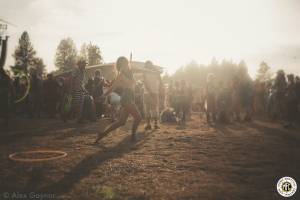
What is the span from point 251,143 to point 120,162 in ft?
14.0

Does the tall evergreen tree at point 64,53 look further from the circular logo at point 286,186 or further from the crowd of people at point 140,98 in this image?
the circular logo at point 286,186

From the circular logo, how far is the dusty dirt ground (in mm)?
88

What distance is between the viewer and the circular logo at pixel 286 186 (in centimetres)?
418

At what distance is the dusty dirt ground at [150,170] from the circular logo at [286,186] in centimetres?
9

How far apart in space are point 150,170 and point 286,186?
2.11 meters

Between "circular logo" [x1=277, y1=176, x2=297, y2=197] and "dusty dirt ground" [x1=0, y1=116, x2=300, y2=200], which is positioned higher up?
"dusty dirt ground" [x1=0, y1=116, x2=300, y2=200]

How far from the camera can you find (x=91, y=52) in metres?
97.8

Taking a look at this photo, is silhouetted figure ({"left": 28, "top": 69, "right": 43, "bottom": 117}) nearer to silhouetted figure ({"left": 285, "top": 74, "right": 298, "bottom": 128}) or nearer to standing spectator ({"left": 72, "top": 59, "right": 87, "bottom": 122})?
standing spectator ({"left": 72, "top": 59, "right": 87, "bottom": 122})

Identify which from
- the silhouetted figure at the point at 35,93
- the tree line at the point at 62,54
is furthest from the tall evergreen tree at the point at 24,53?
the silhouetted figure at the point at 35,93

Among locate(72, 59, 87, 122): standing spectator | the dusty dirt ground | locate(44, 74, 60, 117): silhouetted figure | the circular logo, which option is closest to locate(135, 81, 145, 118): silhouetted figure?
locate(72, 59, 87, 122): standing spectator

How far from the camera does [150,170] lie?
525cm

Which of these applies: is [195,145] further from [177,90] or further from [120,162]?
[177,90]

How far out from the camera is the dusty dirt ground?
4.09 meters

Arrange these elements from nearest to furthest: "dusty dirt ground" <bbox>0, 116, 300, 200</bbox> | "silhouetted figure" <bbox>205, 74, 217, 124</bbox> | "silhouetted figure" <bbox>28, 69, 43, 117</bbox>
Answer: "dusty dirt ground" <bbox>0, 116, 300, 200</bbox>, "silhouetted figure" <bbox>205, 74, 217, 124</bbox>, "silhouetted figure" <bbox>28, 69, 43, 117</bbox>
